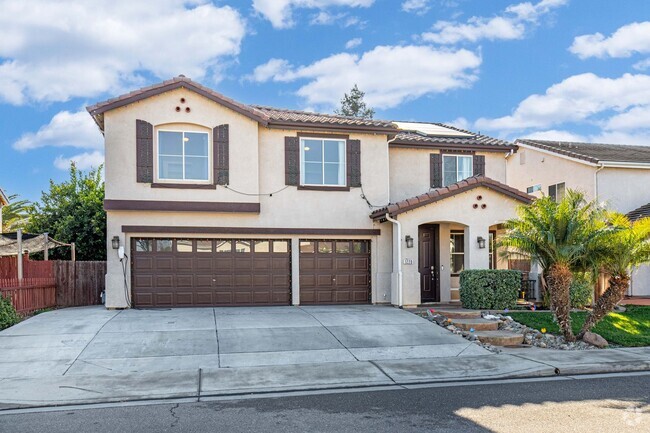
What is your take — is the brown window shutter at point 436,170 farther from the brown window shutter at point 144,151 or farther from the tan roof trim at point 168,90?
the brown window shutter at point 144,151

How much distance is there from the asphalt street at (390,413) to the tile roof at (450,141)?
1144 cm

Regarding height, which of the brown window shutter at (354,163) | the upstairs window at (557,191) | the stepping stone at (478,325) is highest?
the brown window shutter at (354,163)

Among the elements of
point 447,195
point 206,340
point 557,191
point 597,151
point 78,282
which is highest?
point 597,151

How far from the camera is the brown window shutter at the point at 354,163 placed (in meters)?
18.0

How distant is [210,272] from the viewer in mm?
16969

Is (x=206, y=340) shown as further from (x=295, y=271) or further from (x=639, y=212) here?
(x=639, y=212)

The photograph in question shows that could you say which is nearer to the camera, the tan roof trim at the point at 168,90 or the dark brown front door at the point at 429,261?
the tan roof trim at the point at 168,90

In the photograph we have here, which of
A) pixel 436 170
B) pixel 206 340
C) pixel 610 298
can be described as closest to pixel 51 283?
pixel 206 340

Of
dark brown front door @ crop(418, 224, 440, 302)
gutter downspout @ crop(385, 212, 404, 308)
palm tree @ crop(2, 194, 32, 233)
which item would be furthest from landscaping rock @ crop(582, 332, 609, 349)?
palm tree @ crop(2, 194, 32, 233)

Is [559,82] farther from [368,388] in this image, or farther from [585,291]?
[368,388]

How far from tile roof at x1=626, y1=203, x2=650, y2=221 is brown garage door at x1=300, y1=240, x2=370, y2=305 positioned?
33.3ft

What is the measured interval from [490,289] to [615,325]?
3.21m

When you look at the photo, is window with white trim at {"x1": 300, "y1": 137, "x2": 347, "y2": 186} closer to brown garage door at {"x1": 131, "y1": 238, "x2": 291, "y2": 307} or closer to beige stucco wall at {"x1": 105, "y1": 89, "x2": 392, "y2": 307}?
beige stucco wall at {"x1": 105, "y1": 89, "x2": 392, "y2": 307}

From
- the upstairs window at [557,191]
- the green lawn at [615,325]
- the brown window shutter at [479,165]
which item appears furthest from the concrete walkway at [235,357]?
the upstairs window at [557,191]
